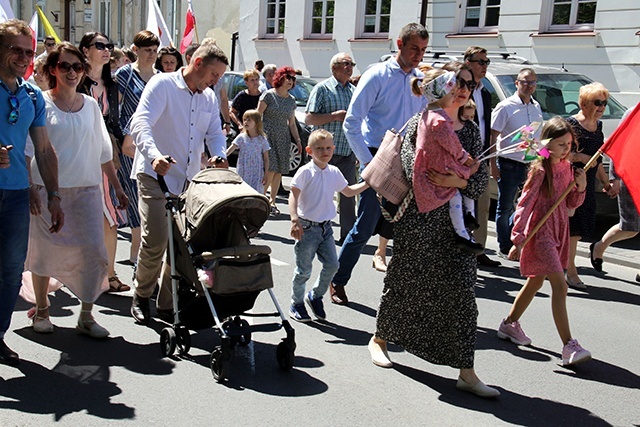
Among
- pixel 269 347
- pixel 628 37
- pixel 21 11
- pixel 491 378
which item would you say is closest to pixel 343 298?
pixel 269 347

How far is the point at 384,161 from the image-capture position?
19.0ft

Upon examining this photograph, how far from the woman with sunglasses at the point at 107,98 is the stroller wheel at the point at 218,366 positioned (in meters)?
2.35

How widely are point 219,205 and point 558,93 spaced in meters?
8.62

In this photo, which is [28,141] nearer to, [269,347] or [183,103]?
[183,103]

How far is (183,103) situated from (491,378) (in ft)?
9.45

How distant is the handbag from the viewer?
224 inches

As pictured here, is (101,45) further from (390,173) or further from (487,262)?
(487,262)

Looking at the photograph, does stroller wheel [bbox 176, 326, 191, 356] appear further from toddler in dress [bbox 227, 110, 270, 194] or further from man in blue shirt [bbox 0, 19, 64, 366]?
toddler in dress [bbox 227, 110, 270, 194]

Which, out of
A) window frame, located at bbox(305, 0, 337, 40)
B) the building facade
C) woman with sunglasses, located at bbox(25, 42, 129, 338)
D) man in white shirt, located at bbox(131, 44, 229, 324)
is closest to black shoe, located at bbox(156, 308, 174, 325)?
man in white shirt, located at bbox(131, 44, 229, 324)

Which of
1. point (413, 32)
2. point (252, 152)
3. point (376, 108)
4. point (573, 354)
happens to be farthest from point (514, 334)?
point (252, 152)

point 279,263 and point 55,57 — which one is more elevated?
point 55,57

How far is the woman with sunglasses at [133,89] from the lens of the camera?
7.97m

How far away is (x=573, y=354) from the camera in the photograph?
6.22 m

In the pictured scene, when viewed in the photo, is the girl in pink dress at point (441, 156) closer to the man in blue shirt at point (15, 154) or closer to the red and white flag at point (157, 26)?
the man in blue shirt at point (15, 154)
